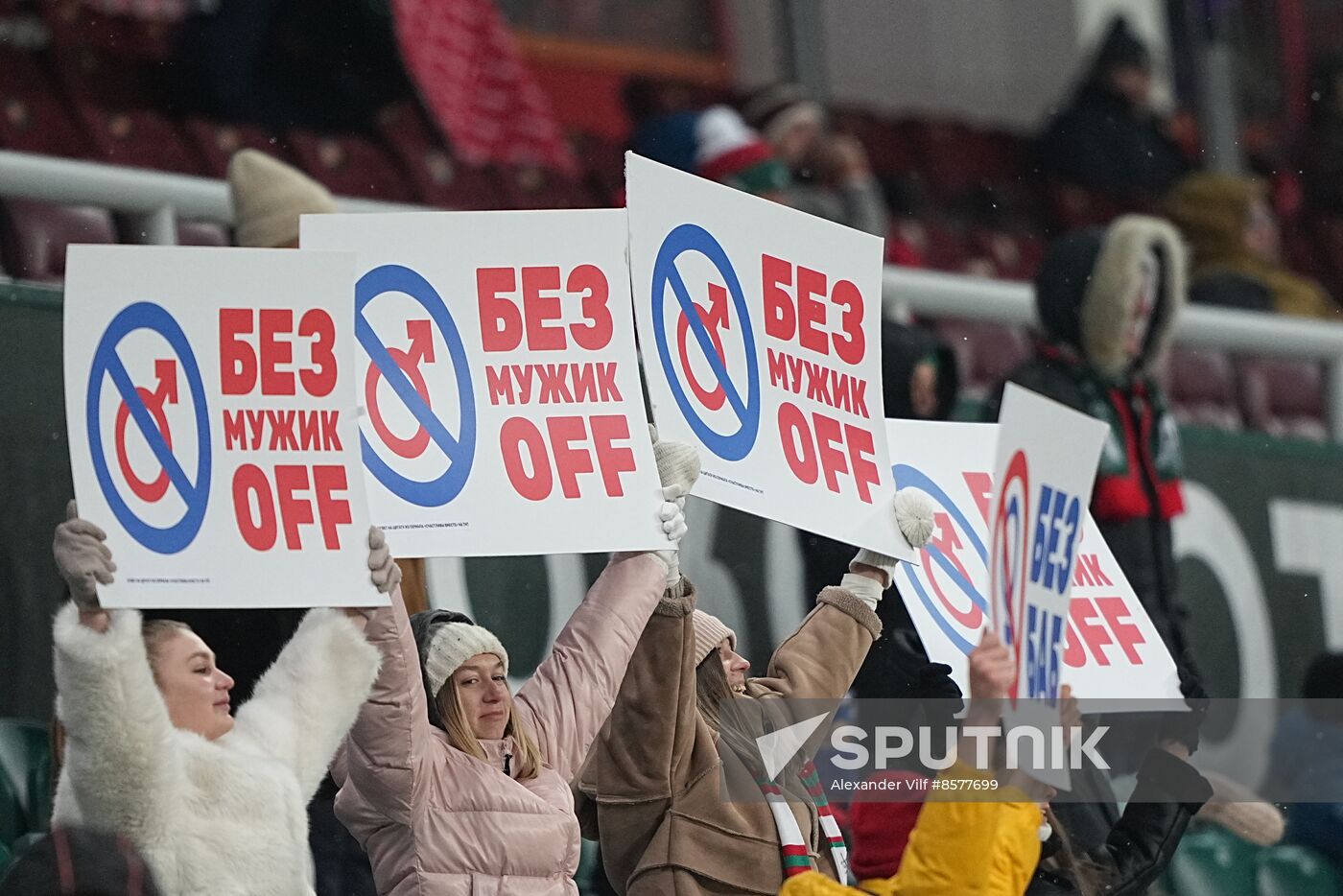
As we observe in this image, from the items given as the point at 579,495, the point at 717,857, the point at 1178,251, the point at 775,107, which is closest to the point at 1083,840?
the point at 717,857

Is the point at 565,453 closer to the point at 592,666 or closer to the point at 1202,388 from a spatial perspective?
the point at 592,666

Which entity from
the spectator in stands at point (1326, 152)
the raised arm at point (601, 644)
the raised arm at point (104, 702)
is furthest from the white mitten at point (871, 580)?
the spectator in stands at point (1326, 152)

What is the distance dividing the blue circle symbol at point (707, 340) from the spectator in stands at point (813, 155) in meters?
2.91

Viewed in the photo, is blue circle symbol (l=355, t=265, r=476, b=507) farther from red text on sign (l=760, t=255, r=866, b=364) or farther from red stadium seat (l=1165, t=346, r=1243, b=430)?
red stadium seat (l=1165, t=346, r=1243, b=430)

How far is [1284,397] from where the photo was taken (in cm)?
768

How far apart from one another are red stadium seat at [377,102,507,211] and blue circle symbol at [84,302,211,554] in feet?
11.1

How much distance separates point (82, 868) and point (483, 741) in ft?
3.02

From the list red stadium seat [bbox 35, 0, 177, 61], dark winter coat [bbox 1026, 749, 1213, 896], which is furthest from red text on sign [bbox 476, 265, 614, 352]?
red stadium seat [bbox 35, 0, 177, 61]

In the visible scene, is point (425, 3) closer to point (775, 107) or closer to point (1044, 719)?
point (775, 107)

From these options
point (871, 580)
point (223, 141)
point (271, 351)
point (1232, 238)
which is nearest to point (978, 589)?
point (871, 580)

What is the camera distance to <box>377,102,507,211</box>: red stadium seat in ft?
22.1

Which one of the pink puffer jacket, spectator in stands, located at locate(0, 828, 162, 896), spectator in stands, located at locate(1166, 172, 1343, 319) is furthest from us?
spectator in stands, located at locate(1166, 172, 1343, 319)

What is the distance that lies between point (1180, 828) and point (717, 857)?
1037 millimetres

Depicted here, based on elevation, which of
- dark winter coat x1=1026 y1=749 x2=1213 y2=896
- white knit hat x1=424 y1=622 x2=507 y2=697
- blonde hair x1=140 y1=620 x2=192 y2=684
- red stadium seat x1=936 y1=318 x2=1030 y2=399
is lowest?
dark winter coat x1=1026 y1=749 x2=1213 y2=896
